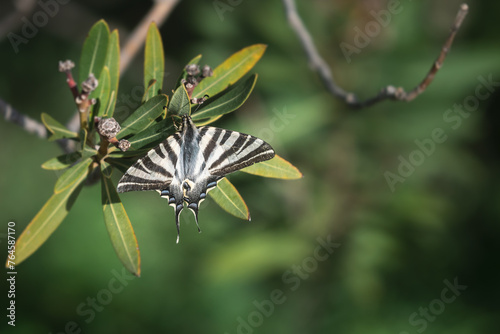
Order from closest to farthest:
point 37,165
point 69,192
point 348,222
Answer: point 69,192 → point 348,222 → point 37,165

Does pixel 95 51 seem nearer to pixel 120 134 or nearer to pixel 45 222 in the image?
pixel 120 134

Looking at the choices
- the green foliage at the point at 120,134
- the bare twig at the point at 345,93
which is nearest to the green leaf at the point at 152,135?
the green foliage at the point at 120,134

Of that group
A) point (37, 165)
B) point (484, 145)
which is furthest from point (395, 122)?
point (37, 165)

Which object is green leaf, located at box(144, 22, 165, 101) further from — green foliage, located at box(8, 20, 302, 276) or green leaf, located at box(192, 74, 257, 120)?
green leaf, located at box(192, 74, 257, 120)

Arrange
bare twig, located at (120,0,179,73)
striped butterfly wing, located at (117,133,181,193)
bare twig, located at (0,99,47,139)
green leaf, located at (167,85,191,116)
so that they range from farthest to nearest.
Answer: bare twig, located at (120,0,179,73) < bare twig, located at (0,99,47,139) < striped butterfly wing, located at (117,133,181,193) < green leaf, located at (167,85,191,116)

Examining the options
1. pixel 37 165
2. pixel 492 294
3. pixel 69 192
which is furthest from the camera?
pixel 37 165

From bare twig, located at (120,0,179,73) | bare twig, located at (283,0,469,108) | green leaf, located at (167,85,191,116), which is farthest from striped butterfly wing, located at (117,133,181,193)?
bare twig, located at (283,0,469,108)

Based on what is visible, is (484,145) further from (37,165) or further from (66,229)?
(37,165)

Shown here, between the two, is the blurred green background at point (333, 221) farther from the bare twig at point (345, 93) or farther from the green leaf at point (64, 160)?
the green leaf at point (64, 160)

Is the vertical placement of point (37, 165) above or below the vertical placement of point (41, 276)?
above
